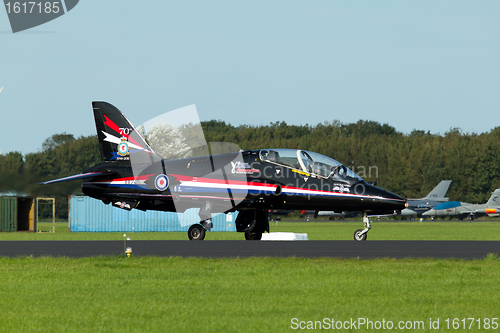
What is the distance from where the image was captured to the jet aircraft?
20.8 m

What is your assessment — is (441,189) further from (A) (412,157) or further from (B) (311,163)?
(B) (311,163)

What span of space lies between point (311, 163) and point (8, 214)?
28.2 metres

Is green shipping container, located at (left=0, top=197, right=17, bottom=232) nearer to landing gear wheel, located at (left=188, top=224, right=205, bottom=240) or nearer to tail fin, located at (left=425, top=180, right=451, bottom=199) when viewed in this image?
landing gear wheel, located at (left=188, top=224, right=205, bottom=240)

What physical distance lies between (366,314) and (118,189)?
54.4 feet

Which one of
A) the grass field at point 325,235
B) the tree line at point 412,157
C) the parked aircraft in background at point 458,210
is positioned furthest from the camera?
the tree line at point 412,157

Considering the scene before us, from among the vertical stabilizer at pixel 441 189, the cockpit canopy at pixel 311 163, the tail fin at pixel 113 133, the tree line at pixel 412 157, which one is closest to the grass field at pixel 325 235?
the tail fin at pixel 113 133

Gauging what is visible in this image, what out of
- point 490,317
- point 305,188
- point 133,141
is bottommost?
point 490,317

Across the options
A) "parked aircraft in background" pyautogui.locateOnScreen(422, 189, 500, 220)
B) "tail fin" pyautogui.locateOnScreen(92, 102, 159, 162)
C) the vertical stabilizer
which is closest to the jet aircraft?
"tail fin" pyautogui.locateOnScreen(92, 102, 159, 162)

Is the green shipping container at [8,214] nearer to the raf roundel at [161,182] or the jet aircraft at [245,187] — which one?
the jet aircraft at [245,187]

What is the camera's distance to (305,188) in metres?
20.8

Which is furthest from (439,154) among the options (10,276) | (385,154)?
(10,276)

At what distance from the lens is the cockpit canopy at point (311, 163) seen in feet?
68.4

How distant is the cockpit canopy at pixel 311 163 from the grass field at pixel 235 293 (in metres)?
8.18

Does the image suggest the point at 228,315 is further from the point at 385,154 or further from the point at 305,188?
the point at 385,154
